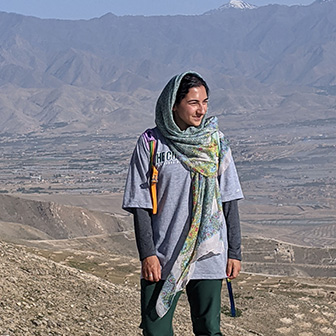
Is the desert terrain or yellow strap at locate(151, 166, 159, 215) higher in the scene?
yellow strap at locate(151, 166, 159, 215)

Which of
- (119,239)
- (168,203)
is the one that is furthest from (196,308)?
(119,239)

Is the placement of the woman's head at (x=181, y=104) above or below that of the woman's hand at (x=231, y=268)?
above

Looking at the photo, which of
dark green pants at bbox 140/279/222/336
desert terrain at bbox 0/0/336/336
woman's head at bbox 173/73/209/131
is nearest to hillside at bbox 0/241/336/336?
desert terrain at bbox 0/0/336/336

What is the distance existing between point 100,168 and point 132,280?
109405 mm

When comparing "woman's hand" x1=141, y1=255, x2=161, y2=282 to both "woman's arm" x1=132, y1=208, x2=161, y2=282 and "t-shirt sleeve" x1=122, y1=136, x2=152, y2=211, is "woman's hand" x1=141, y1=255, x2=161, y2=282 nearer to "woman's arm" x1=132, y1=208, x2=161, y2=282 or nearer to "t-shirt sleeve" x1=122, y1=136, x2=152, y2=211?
"woman's arm" x1=132, y1=208, x2=161, y2=282

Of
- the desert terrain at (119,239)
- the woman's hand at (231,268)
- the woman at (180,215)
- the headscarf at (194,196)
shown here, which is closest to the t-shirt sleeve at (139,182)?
the woman at (180,215)

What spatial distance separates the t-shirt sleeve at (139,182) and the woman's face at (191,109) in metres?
0.28

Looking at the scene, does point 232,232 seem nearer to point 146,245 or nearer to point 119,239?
point 146,245

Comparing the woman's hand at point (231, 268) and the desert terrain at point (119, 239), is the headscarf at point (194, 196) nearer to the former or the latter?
the woman's hand at point (231, 268)

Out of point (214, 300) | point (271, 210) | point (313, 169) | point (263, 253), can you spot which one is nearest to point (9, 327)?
point (214, 300)

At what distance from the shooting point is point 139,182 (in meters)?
4.60

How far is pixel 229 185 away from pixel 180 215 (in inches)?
15.5

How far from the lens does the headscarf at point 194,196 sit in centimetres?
456

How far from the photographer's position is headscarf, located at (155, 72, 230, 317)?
179 inches
